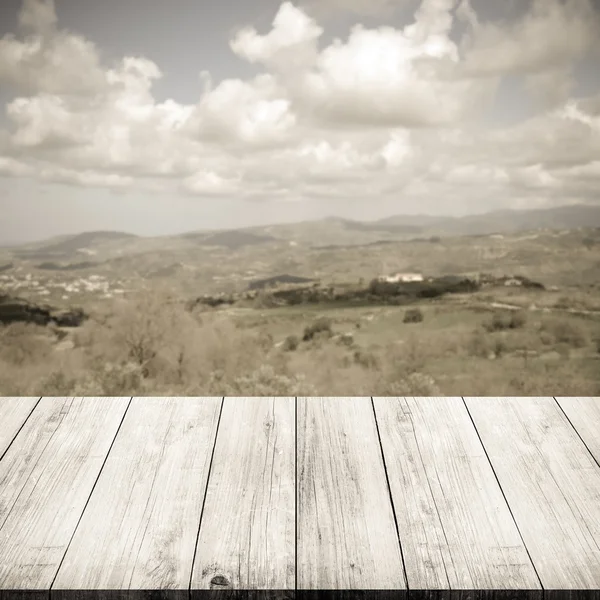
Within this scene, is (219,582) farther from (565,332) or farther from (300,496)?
(565,332)

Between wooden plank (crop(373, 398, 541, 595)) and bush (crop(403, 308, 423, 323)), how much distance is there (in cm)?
107

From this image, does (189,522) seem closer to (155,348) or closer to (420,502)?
(420,502)

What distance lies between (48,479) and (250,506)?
43 centimetres

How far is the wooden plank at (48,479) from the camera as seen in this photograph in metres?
1.03

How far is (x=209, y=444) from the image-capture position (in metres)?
1.42

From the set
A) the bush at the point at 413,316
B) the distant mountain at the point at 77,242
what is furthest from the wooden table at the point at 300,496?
the distant mountain at the point at 77,242

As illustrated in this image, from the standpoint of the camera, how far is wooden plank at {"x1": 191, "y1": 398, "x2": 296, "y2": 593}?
100 centimetres

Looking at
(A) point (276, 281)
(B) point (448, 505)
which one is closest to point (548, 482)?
(B) point (448, 505)

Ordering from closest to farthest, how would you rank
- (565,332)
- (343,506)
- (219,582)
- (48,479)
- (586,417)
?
(219,582), (343,506), (48,479), (586,417), (565,332)

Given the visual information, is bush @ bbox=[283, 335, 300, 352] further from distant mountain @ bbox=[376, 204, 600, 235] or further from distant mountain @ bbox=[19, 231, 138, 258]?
distant mountain @ bbox=[19, 231, 138, 258]

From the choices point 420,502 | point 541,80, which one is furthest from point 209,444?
point 541,80

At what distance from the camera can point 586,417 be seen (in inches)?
60.7

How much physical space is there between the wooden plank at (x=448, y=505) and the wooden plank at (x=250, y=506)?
8.2 inches

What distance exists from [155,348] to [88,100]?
107 cm
